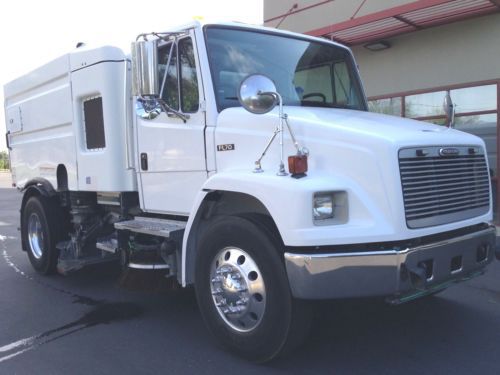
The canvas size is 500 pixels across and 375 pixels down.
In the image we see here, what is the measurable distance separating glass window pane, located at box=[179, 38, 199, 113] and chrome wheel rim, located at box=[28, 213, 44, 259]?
11.4 ft

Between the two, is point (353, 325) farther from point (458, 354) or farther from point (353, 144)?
point (353, 144)

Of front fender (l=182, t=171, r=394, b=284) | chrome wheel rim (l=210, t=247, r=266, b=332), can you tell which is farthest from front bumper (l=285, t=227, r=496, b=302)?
chrome wheel rim (l=210, t=247, r=266, b=332)

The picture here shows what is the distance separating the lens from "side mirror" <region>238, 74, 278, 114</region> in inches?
141

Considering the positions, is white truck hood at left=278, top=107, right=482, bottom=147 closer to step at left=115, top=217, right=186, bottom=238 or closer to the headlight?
the headlight

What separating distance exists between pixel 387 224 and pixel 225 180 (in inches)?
47.3

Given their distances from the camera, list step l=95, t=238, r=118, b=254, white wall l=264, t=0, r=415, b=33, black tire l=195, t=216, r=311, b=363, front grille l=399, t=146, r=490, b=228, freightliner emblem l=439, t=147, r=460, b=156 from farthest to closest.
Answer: white wall l=264, t=0, r=415, b=33, step l=95, t=238, r=118, b=254, freightliner emblem l=439, t=147, r=460, b=156, black tire l=195, t=216, r=311, b=363, front grille l=399, t=146, r=490, b=228

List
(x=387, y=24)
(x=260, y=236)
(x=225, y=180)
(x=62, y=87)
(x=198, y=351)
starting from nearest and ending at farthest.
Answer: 1. (x=260, y=236)
2. (x=225, y=180)
3. (x=198, y=351)
4. (x=62, y=87)
5. (x=387, y=24)

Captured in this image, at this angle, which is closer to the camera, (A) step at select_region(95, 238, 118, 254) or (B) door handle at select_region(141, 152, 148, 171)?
(B) door handle at select_region(141, 152, 148, 171)

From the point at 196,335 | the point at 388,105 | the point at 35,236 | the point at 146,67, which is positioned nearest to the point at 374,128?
the point at 146,67

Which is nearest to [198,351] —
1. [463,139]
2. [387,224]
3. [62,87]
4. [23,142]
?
[387,224]

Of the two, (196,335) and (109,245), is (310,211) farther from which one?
(109,245)

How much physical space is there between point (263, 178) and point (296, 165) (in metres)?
0.26

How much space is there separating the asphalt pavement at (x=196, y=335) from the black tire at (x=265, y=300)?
0.61 ft

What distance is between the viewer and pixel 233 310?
12.7 feet
